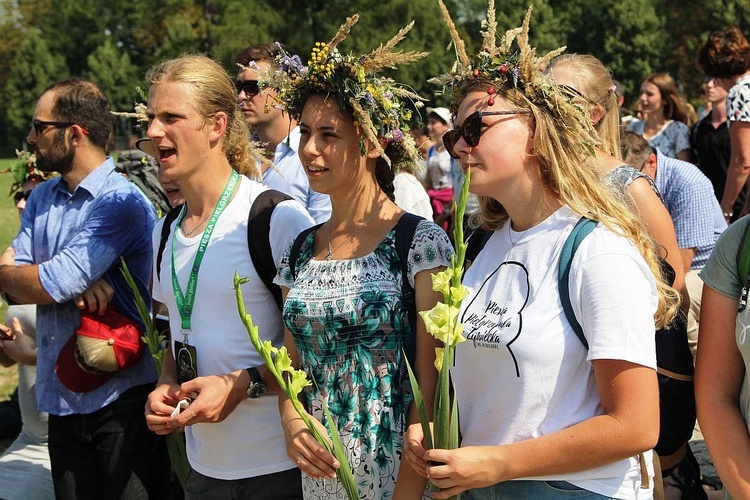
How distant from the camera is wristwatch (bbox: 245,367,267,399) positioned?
2693 millimetres

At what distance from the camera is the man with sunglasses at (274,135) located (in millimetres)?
4137

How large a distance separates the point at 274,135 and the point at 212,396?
90.8 inches

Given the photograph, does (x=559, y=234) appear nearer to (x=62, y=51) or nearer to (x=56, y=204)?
(x=56, y=204)

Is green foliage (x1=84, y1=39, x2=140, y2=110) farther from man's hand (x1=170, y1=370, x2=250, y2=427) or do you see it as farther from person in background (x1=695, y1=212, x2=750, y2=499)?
person in background (x1=695, y1=212, x2=750, y2=499)

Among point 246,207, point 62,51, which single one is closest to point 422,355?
point 246,207

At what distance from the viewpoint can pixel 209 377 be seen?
106 inches

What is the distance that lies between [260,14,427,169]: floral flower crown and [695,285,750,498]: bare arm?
3.42ft

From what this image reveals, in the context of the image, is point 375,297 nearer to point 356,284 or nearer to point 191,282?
point 356,284

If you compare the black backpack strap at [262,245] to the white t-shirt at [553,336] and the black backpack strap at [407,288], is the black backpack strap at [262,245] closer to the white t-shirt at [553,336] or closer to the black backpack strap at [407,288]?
the black backpack strap at [407,288]

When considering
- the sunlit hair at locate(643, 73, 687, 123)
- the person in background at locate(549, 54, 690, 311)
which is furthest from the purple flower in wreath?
the sunlit hair at locate(643, 73, 687, 123)

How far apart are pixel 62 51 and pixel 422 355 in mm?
68248

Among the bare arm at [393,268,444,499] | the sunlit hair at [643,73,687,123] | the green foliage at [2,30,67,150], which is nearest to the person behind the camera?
the bare arm at [393,268,444,499]

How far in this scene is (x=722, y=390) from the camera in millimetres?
2135

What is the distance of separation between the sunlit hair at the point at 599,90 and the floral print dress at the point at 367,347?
1279mm
